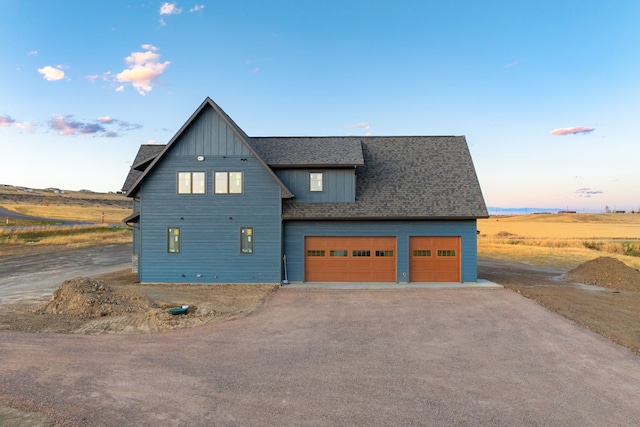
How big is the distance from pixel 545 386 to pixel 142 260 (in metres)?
18.2

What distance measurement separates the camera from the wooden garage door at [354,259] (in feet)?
64.1

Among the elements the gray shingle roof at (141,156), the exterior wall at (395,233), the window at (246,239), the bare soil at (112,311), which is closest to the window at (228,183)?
the window at (246,239)

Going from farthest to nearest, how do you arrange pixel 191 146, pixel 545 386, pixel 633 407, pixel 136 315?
pixel 191 146
pixel 136 315
pixel 545 386
pixel 633 407

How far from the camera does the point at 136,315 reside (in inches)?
491

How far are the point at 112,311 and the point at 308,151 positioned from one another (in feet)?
41.0

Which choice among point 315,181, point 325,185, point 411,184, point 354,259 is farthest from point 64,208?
point 411,184

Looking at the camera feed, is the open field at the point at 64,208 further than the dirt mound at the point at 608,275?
Yes

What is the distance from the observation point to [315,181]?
20.3 m

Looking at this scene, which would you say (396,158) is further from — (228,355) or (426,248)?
(228,355)

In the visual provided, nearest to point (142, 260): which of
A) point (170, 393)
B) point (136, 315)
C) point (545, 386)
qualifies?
point (136, 315)

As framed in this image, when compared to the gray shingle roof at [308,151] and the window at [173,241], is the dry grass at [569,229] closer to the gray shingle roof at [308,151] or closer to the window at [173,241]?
the gray shingle roof at [308,151]

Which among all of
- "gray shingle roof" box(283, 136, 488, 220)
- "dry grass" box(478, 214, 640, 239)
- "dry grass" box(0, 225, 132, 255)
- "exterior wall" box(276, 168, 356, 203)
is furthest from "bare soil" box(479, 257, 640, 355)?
"dry grass" box(478, 214, 640, 239)

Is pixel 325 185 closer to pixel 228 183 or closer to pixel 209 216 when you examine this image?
pixel 228 183

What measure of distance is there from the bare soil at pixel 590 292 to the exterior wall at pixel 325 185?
9242mm
